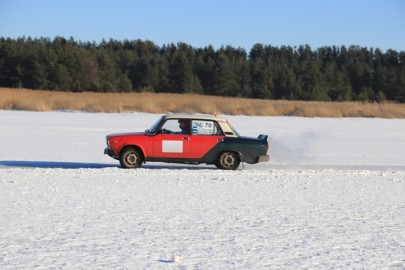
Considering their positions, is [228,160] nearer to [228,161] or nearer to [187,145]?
[228,161]

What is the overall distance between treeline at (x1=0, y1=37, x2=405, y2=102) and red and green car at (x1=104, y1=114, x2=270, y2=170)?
215 ft

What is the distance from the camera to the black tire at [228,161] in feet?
53.6

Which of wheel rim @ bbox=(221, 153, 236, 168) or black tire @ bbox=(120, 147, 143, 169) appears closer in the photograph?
black tire @ bbox=(120, 147, 143, 169)

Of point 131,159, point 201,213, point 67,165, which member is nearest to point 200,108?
point 67,165

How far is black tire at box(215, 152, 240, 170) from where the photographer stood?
16328 millimetres

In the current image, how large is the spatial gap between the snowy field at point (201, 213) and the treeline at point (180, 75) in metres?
63.4

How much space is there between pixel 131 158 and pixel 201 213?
20.1 ft

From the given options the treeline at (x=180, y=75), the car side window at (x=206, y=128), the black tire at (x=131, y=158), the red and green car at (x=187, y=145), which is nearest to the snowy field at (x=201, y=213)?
the black tire at (x=131, y=158)

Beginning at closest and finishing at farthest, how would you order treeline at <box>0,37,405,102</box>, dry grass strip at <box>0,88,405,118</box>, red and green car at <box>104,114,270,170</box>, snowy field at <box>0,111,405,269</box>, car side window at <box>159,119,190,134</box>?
snowy field at <box>0,111,405,269</box> < red and green car at <box>104,114,270,170</box> < car side window at <box>159,119,190,134</box> < dry grass strip at <box>0,88,405,118</box> < treeline at <box>0,37,405,102</box>

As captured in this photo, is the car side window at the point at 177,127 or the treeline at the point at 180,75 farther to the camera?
the treeline at the point at 180,75

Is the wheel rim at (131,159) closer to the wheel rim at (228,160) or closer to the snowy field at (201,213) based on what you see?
the snowy field at (201,213)

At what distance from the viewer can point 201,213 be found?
10.3 metres

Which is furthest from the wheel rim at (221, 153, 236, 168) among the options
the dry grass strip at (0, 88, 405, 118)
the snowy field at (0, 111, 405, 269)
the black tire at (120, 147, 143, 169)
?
the dry grass strip at (0, 88, 405, 118)

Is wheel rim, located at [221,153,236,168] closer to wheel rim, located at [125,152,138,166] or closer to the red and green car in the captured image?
the red and green car
